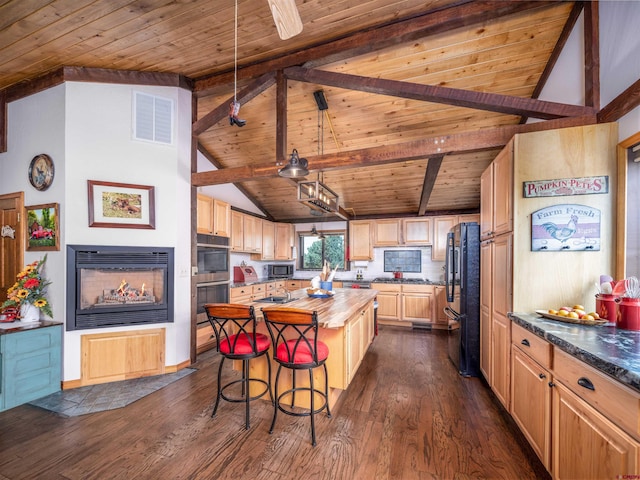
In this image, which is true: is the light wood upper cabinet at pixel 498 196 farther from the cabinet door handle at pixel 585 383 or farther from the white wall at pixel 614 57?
the cabinet door handle at pixel 585 383

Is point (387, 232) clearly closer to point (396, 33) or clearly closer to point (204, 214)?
point (204, 214)

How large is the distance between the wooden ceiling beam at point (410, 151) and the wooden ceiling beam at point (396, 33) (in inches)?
38.5

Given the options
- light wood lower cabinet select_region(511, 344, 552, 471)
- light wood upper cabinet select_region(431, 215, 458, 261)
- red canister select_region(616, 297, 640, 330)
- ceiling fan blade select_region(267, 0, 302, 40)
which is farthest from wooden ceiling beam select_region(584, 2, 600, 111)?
light wood upper cabinet select_region(431, 215, 458, 261)

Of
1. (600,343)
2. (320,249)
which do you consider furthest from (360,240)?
(600,343)

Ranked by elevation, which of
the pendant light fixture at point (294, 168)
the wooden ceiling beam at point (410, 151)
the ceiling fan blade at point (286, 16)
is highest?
the ceiling fan blade at point (286, 16)

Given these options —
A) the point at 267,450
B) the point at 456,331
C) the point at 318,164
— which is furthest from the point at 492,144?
the point at 267,450

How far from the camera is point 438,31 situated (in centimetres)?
256

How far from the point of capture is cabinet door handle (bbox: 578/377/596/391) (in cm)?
122

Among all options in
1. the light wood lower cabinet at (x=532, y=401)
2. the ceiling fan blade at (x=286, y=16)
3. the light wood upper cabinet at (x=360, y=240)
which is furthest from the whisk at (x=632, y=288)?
the light wood upper cabinet at (x=360, y=240)

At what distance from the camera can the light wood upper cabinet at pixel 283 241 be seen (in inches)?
262

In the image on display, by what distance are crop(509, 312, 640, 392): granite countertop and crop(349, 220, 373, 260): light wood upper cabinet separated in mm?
4278

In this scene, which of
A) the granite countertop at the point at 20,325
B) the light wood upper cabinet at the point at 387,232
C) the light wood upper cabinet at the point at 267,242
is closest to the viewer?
the granite countertop at the point at 20,325

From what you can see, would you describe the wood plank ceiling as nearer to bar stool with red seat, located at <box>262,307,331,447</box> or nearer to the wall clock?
the wall clock

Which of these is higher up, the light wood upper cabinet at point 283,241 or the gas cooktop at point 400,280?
the light wood upper cabinet at point 283,241
